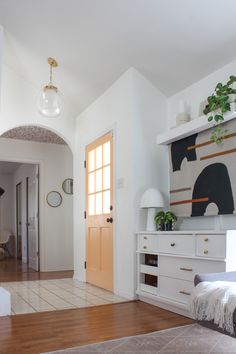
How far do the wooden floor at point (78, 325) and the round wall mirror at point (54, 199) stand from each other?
374 centimetres

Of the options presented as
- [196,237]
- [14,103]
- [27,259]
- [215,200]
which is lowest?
[27,259]

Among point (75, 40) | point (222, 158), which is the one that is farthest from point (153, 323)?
point (75, 40)

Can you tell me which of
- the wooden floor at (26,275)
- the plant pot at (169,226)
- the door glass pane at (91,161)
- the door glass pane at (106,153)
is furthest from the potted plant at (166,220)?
the wooden floor at (26,275)

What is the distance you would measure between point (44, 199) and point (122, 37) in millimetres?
4186

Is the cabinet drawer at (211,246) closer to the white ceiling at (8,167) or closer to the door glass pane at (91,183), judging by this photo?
the door glass pane at (91,183)

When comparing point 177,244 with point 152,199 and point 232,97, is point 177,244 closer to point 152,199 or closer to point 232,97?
point 152,199

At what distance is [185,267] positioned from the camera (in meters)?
3.35

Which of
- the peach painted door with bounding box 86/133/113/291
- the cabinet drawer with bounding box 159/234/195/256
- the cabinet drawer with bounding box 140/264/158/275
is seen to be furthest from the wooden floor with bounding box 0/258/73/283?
the cabinet drawer with bounding box 159/234/195/256

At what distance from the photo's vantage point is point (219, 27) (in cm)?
327

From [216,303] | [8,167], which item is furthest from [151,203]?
[8,167]

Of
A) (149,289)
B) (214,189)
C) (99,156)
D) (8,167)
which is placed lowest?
(149,289)

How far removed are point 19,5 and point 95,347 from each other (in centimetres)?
331

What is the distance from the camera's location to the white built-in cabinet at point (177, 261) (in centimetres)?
295

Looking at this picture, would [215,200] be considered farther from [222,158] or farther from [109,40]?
[109,40]
